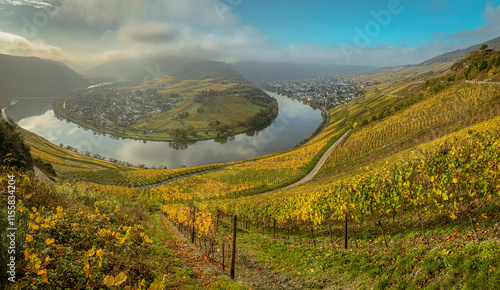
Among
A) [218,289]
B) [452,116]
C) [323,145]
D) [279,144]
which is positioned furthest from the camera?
[279,144]

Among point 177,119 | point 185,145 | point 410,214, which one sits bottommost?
point 410,214

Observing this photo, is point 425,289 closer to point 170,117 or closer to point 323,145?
point 323,145

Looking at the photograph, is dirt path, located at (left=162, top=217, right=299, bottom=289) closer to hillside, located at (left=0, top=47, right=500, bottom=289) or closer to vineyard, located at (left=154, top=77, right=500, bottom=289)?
hillside, located at (left=0, top=47, right=500, bottom=289)

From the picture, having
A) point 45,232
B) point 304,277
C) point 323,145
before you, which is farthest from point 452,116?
point 45,232

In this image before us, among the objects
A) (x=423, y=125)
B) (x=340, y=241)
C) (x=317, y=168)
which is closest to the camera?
(x=340, y=241)

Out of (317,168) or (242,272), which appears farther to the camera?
(317,168)

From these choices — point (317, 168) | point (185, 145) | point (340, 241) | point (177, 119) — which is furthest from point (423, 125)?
point (177, 119)

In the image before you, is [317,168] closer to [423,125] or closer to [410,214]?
[423,125]

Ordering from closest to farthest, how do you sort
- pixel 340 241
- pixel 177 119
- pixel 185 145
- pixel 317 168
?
pixel 340 241 → pixel 317 168 → pixel 185 145 → pixel 177 119
